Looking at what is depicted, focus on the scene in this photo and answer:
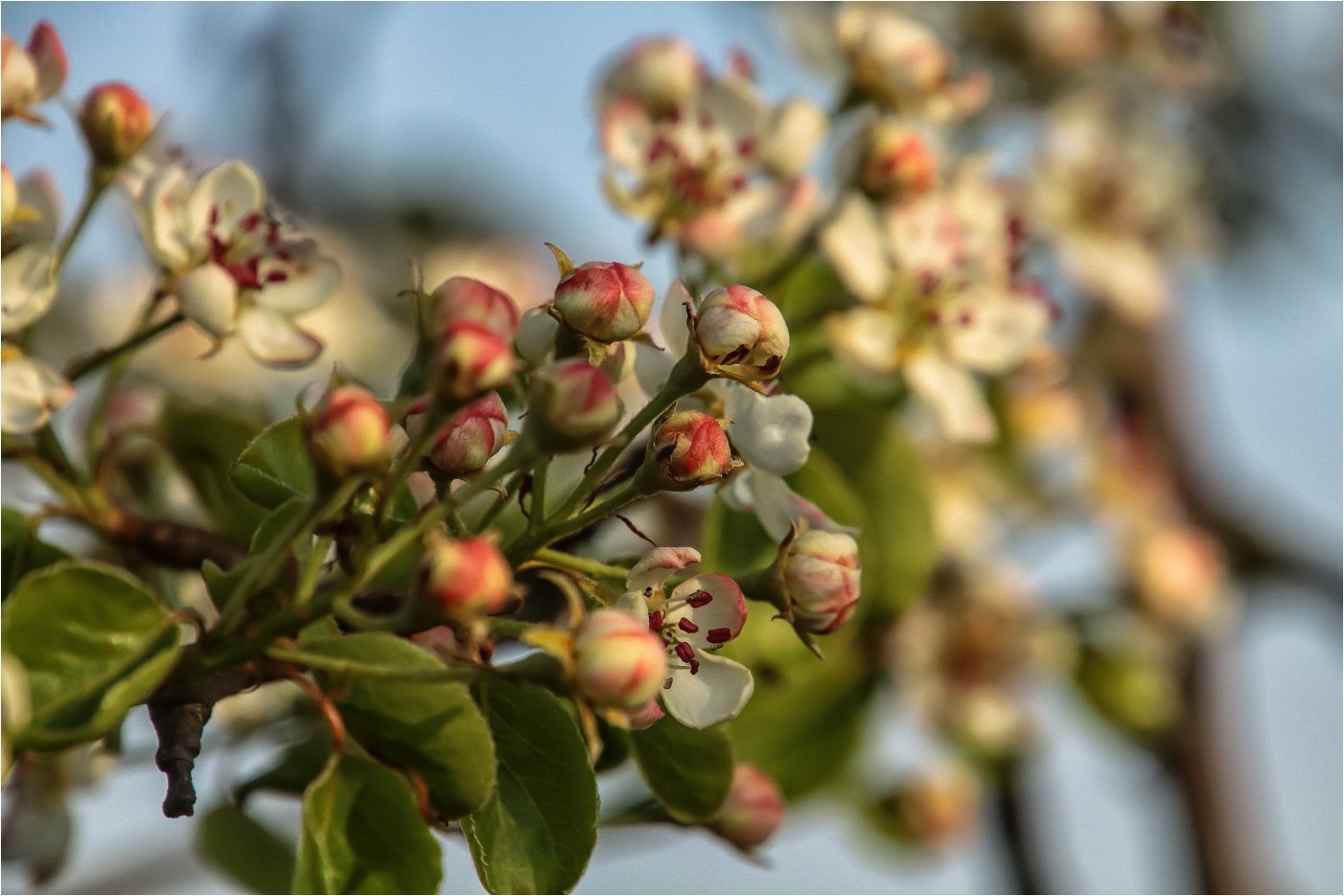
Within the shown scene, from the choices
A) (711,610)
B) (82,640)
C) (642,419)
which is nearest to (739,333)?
(642,419)

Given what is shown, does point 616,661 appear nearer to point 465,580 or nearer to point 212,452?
point 465,580

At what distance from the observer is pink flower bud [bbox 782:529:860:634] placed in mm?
942

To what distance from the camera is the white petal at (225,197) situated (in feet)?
3.88

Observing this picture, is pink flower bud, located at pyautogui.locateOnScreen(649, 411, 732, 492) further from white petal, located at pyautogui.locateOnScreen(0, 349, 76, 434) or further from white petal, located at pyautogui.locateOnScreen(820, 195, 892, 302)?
white petal, located at pyautogui.locateOnScreen(820, 195, 892, 302)

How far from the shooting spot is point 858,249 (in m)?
1.48

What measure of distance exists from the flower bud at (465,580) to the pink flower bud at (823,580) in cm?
23

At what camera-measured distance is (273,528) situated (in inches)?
36.3

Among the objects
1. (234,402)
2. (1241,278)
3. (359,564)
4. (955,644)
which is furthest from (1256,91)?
(359,564)

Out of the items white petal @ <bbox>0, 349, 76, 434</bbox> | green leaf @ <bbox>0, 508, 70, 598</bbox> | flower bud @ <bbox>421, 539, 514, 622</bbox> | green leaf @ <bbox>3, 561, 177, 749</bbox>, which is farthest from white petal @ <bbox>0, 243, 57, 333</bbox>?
flower bud @ <bbox>421, 539, 514, 622</bbox>

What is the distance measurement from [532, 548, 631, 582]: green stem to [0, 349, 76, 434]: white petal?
15.0 inches

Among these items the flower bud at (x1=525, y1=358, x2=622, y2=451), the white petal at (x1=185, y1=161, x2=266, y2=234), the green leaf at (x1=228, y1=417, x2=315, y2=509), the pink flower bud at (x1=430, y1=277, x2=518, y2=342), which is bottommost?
the green leaf at (x1=228, y1=417, x2=315, y2=509)

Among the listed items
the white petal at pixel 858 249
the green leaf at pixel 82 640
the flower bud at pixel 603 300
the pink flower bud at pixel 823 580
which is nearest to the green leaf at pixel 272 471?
the green leaf at pixel 82 640

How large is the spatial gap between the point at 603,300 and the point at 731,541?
371 mm

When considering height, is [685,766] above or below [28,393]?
below
